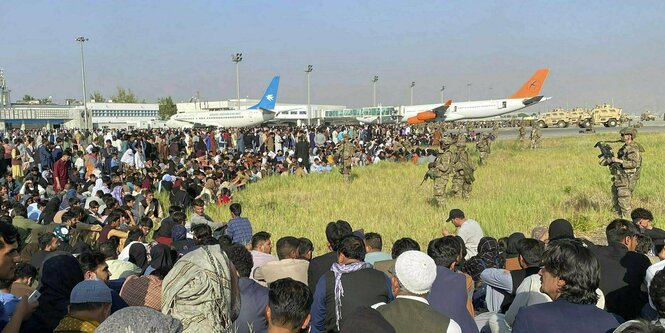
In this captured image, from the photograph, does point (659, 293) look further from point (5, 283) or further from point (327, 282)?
point (5, 283)

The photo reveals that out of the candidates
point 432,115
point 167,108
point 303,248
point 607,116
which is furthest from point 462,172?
point 167,108

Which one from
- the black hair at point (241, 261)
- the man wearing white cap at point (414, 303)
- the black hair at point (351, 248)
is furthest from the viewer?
the black hair at point (241, 261)

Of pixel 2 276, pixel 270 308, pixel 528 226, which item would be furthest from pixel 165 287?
pixel 528 226

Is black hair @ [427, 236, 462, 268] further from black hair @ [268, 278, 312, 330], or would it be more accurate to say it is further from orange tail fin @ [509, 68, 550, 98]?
orange tail fin @ [509, 68, 550, 98]

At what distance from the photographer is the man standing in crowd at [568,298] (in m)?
2.94

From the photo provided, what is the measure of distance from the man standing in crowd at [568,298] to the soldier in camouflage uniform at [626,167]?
9079 mm

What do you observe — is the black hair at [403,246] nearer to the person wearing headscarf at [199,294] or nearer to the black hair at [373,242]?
the black hair at [373,242]

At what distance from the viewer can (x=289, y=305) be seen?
10.4 feet

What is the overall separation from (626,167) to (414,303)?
9.81 metres

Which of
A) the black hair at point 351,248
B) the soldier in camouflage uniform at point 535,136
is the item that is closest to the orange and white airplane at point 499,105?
the soldier in camouflage uniform at point 535,136

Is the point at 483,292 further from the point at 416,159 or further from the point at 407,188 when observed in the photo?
the point at 416,159

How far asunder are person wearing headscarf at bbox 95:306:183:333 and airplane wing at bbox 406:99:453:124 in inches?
2111

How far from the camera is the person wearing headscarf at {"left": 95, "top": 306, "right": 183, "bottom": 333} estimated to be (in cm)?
222

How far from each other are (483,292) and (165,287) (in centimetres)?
430
